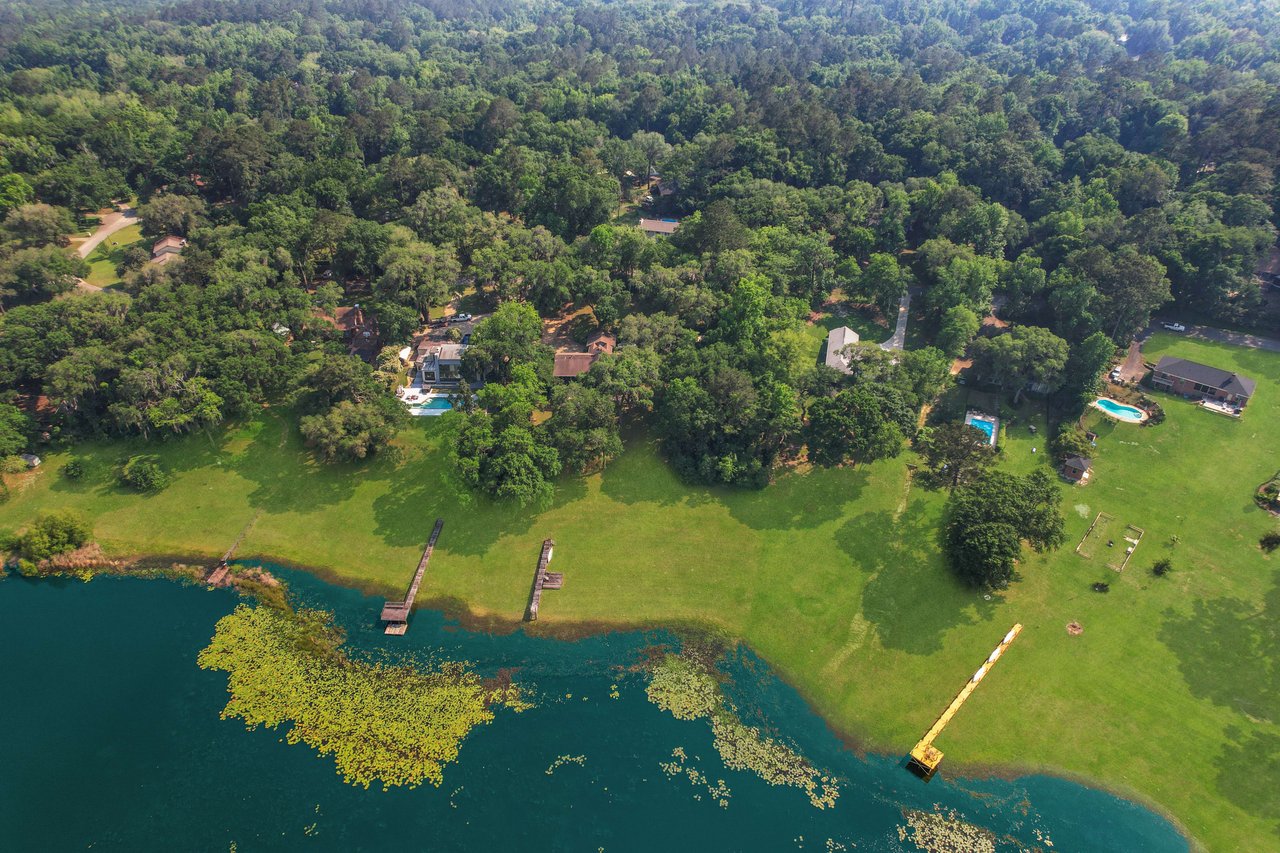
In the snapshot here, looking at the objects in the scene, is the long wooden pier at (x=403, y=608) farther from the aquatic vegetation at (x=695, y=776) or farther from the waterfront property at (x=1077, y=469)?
the waterfront property at (x=1077, y=469)

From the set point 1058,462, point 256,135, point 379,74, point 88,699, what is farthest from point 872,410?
point 379,74

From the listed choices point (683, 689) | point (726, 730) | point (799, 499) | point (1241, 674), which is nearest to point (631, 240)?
point (799, 499)

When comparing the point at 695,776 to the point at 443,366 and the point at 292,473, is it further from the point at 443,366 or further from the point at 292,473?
the point at 443,366

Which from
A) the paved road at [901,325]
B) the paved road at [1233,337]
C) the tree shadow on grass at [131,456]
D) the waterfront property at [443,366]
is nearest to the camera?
the tree shadow on grass at [131,456]

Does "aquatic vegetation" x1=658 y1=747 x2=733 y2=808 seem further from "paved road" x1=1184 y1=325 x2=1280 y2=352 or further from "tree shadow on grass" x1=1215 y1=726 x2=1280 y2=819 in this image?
"paved road" x1=1184 y1=325 x2=1280 y2=352

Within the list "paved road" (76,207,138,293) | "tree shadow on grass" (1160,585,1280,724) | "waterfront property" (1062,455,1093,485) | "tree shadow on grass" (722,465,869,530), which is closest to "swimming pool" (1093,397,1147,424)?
"waterfront property" (1062,455,1093,485)

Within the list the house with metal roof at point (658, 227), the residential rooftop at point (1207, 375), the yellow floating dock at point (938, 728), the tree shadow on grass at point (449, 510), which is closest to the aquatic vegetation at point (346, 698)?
the tree shadow on grass at point (449, 510)
